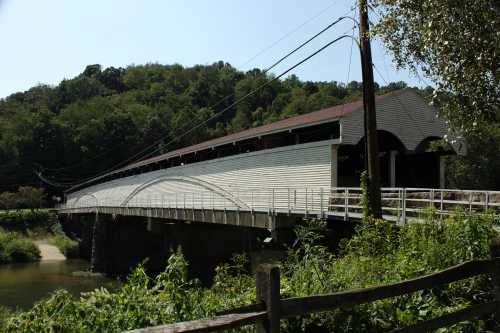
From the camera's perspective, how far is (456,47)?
8188 millimetres

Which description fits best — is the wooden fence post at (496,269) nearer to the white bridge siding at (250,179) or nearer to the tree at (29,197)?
the white bridge siding at (250,179)

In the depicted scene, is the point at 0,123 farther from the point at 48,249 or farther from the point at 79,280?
the point at 79,280

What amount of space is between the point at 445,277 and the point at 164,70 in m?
147

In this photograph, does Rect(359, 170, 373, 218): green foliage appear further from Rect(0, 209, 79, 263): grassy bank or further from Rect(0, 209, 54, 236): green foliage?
Rect(0, 209, 54, 236): green foliage

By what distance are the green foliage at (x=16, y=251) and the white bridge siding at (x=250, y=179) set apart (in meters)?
14.6

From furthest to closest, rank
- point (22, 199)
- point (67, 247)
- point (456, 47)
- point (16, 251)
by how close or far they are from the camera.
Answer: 1. point (22, 199)
2. point (67, 247)
3. point (16, 251)
4. point (456, 47)

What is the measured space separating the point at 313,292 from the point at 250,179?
743 inches

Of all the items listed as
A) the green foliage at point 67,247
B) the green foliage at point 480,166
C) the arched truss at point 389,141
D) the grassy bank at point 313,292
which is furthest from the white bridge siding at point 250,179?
the green foliage at point 480,166

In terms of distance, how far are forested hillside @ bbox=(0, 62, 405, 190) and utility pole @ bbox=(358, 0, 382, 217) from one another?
4731 centimetres

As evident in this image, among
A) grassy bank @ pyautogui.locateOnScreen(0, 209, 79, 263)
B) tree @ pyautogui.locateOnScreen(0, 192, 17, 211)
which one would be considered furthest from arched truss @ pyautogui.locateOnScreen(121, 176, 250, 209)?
tree @ pyautogui.locateOnScreen(0, 192, 17, 211)

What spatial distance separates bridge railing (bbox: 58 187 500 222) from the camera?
12258 millimetres

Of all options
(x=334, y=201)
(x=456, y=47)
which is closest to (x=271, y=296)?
(x=456, y=47)

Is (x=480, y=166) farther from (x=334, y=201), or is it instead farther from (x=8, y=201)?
(x=8, y=201)

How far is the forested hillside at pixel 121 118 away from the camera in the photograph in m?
81.4
